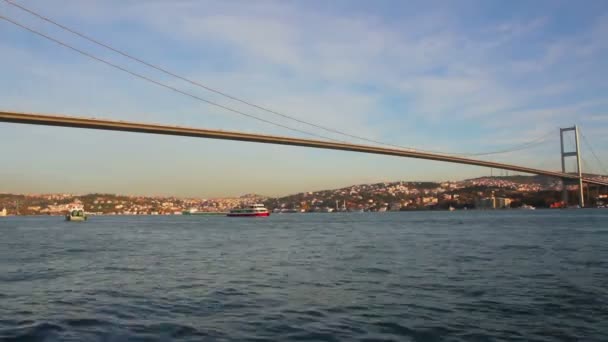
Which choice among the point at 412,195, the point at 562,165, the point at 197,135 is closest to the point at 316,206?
the point at 412,195

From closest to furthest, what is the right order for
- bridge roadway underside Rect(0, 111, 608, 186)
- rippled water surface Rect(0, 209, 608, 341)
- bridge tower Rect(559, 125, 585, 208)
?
rippled water surface Rect(0, 209, 608, 341), bridge roadway underside Rect(0, 111, 608, 186), bridge tower Rect(559, 125, 585, 208)

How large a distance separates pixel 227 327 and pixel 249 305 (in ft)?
4.19

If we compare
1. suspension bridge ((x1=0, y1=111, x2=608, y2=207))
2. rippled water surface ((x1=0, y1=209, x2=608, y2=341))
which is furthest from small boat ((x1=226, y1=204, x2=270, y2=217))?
rippled water surface ((x1=0, y1=209, x2=608, y2=341))

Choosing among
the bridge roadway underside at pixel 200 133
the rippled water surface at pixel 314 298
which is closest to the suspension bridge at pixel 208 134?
the bridge roadway underside at pixel 200 133

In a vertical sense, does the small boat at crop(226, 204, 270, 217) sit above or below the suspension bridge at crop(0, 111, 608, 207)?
below

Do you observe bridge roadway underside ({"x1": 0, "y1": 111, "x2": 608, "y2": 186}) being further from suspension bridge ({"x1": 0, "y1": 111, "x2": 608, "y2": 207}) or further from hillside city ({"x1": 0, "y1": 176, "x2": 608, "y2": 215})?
hillside city ({"x1": 0, "y1": 176, "x2": 608, "y2": 215})

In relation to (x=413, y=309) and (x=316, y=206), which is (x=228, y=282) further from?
(x=316, y=206)

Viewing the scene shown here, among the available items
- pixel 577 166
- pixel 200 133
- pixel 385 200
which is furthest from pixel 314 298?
pixel 385 200

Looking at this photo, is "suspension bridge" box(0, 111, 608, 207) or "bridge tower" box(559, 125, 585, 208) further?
"bridge tower" box(559, 125, 585, 208)

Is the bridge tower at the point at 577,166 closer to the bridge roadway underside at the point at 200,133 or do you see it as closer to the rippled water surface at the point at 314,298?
the bridge roadway underside at the point at 200,133

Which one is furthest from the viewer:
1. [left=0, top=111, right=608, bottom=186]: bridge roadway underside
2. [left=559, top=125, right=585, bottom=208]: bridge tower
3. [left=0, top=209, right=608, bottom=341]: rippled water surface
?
[left=559, top=125, right=585, bottom=208]: bridge tower

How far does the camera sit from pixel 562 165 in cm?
6556

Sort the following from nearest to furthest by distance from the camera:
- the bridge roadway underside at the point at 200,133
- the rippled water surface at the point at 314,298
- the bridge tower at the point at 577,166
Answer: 1. the rippled water surface at the point at 314,298
2. the bridge roadway underside at the point at 200,133
3. the bridge tower at the point at 577,166

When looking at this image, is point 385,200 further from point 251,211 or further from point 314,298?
point 314,298
